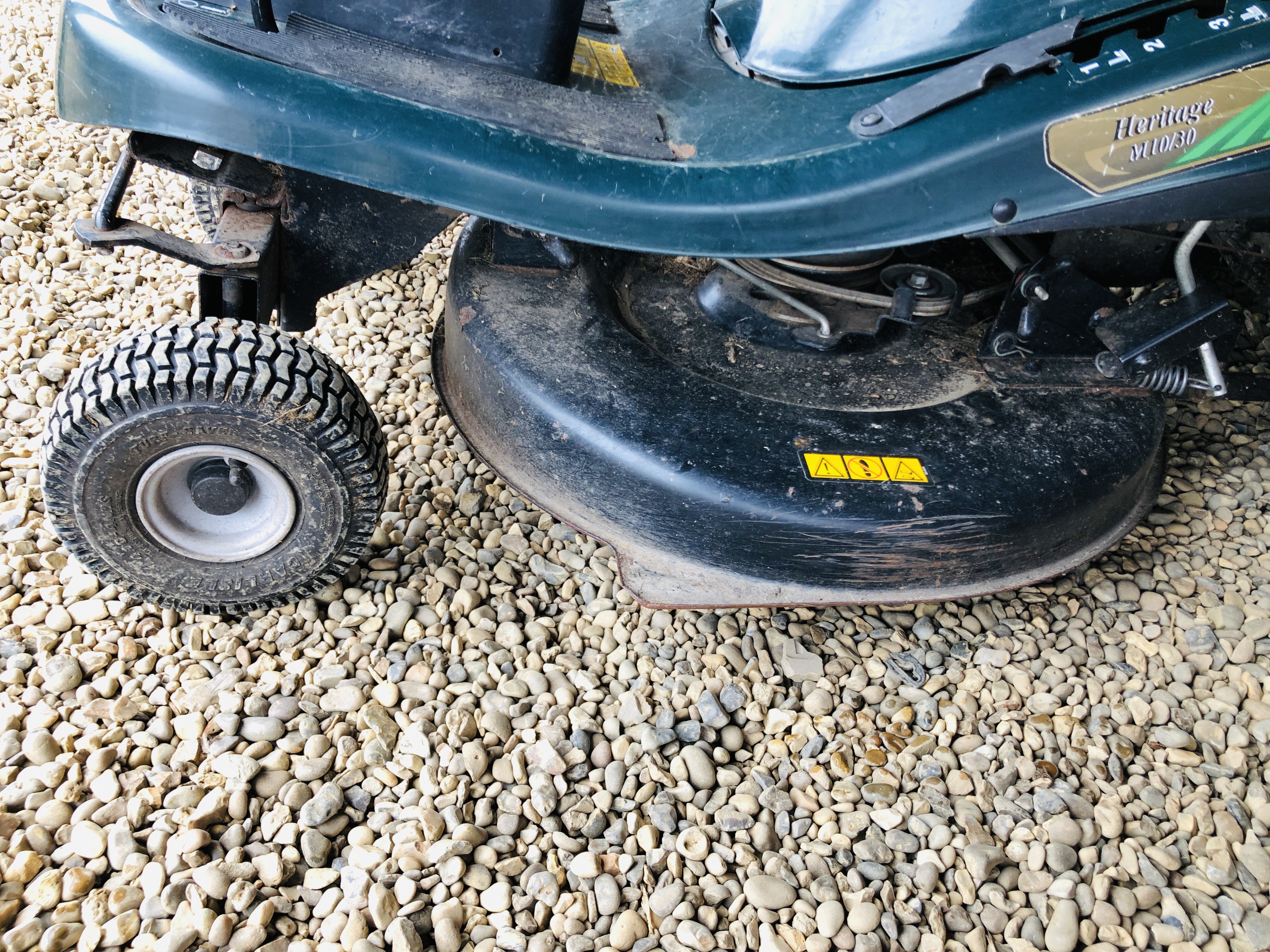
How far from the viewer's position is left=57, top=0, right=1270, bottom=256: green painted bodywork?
1.19 metres

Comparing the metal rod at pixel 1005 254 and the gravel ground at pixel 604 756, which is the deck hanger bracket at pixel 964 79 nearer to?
the metal rod at pixel 1005 254

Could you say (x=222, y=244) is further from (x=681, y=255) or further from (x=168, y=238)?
(x=681, y=255)

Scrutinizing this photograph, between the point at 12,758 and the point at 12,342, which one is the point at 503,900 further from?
the point at 12,342

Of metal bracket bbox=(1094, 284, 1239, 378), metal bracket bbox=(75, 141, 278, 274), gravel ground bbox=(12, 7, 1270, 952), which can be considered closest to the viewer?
gravel ground bbox=(12, 7, 1270, 952)

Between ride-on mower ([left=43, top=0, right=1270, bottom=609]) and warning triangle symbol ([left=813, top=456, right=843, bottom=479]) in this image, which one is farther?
warning triangle symbol ([left=813, top=456, right=843, bottom=479])

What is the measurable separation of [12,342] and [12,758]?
0.97 meters

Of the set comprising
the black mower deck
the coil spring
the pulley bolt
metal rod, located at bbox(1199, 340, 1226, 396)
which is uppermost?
metal rod, located at bbox(1199, 340, 1226, 396)

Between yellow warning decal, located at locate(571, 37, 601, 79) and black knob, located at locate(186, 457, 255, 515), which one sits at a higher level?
yellow warning decal, located at locate(571, 37, 601, 79)

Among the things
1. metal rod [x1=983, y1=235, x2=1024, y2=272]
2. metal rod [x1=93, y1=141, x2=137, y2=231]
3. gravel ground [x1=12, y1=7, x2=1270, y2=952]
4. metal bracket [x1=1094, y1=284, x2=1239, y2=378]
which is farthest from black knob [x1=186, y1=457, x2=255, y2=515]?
metal bracket [x1=1094, y1=284, x2=1239, y2=378]

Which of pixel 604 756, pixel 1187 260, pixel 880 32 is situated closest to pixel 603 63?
pixel 880 32

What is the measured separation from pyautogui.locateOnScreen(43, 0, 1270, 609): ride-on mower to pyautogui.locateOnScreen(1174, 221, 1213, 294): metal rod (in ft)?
0.13

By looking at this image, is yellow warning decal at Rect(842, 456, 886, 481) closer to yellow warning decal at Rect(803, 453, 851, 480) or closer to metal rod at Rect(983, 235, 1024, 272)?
yellow warning decal at Rect(803, 453, 851, 480)

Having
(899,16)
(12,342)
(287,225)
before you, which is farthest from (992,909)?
(12,342)

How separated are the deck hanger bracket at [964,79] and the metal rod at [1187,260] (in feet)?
1.22
